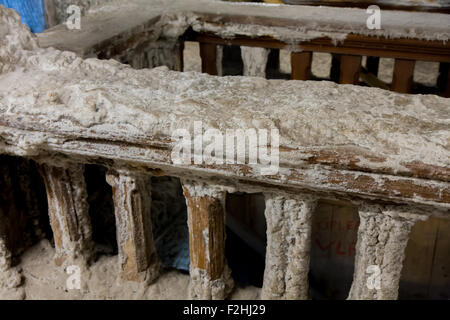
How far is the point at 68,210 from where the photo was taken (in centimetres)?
178

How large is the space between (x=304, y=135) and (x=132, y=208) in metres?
0.68

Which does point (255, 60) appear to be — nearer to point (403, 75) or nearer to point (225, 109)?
point (403, 75)

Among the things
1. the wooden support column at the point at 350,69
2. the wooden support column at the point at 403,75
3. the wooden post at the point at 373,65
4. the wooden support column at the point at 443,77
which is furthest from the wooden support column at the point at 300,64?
the wooden support column at the point at 443,77

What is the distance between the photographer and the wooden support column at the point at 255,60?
3832mm

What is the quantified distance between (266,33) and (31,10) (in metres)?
3.71

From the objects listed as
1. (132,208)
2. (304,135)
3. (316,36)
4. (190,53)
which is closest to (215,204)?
(132,208)

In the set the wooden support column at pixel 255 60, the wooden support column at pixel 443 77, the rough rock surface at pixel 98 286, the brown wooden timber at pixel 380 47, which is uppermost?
the brown wooden timber at pixel 380 47

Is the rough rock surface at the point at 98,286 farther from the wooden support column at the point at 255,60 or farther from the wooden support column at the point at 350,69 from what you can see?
the wooden support column at the point at 255,60

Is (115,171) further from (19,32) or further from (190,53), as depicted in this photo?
(190,53)

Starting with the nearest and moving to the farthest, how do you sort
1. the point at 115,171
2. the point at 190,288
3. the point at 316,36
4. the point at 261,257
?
the point at 115,171 → the point at 190,288 → the point at 316,36 → the point at 261,257

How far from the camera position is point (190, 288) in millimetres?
1748

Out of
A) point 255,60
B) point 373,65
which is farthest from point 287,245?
point 373,65

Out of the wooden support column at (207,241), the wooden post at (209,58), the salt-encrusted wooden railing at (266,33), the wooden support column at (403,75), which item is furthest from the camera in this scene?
the wooden post at (209,58)

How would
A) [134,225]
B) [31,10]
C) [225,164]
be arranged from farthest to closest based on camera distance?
[31,10] < [134,225] < [225,164]
